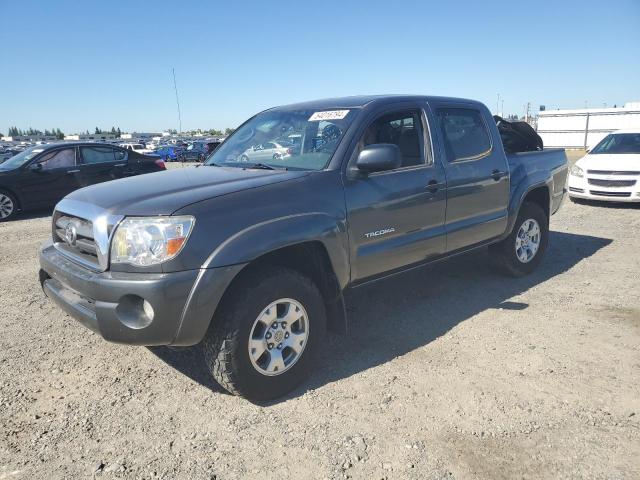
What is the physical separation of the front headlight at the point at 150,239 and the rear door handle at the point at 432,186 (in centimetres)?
201

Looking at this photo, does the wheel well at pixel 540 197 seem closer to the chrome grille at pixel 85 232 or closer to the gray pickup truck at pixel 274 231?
the gray pickup truck at pixel 274 231

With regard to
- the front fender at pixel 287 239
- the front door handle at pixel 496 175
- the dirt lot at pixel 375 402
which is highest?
the front door handle at pixel 496 175

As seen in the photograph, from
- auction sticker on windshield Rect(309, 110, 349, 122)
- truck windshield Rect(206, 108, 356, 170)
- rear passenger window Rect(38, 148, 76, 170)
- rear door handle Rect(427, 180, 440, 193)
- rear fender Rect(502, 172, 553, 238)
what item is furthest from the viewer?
rear passenger window Rect(38, 148, 76, 170)

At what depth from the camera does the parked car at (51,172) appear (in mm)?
9727

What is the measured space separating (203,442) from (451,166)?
2857 millimetres

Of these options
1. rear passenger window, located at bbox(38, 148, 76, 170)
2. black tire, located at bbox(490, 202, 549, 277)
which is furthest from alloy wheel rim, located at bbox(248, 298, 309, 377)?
rear passenger window, located at bbox(38, 148, 76, 170)

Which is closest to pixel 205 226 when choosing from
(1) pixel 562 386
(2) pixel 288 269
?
(2) pixel 288 269

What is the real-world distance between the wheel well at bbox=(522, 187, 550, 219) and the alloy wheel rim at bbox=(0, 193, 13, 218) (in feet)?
30.9

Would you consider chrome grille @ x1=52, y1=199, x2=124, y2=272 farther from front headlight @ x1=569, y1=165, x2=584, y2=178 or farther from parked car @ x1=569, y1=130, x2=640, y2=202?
front headlight @ x1=569, y1=165, x2=584, y2=178

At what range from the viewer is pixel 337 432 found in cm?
274

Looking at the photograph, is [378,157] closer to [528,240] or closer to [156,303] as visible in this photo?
[156,303]

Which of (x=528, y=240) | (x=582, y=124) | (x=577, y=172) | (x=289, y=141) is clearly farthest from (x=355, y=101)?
(x=582, y=124)

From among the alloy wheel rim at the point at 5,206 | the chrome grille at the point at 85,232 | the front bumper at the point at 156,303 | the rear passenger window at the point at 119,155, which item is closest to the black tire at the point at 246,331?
the front bumper at the point at 156,303

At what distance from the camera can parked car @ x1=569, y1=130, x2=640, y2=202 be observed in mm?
9180
